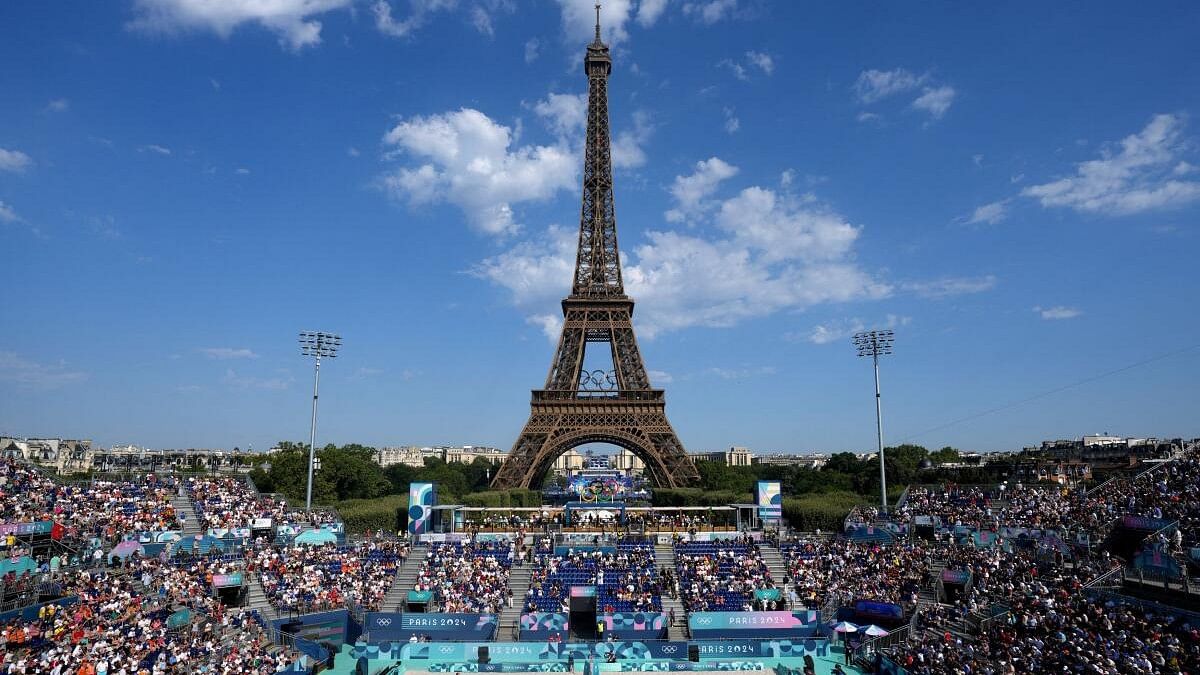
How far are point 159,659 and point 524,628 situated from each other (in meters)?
12.7

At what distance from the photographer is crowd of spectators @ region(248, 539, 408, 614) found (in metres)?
31.0

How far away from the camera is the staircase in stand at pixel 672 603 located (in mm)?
30031

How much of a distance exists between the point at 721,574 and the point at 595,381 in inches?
945

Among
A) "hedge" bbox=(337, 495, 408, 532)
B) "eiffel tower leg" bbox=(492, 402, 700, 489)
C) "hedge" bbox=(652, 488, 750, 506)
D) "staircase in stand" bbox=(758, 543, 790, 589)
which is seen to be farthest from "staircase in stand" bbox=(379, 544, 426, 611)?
"hedge" bbox=(652, 488, 750, 506)

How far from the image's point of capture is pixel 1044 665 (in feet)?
67.8

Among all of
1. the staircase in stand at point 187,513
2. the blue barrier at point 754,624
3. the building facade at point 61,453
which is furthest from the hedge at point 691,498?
the building facade at point 61,453

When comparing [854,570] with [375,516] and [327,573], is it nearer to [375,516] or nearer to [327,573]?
[327,573]

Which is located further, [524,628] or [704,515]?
[704,515]

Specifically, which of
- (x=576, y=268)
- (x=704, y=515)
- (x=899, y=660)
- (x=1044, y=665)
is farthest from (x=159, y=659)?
(x=576, y=268)

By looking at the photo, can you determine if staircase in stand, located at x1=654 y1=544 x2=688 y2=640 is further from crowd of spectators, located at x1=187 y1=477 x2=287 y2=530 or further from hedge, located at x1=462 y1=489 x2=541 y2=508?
crowd of spectators, located at x1=187 y1=477 x2=287 y2=530

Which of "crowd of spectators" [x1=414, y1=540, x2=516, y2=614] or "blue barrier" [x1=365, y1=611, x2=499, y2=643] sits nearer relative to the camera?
"blue barrier" [x1=365, y1=611, x2=499, y2=643]

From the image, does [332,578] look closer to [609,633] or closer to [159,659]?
[159,659]

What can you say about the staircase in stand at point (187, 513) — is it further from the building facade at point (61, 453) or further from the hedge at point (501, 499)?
the building facade at point (61, 453)

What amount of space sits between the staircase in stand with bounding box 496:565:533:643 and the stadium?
11cm
